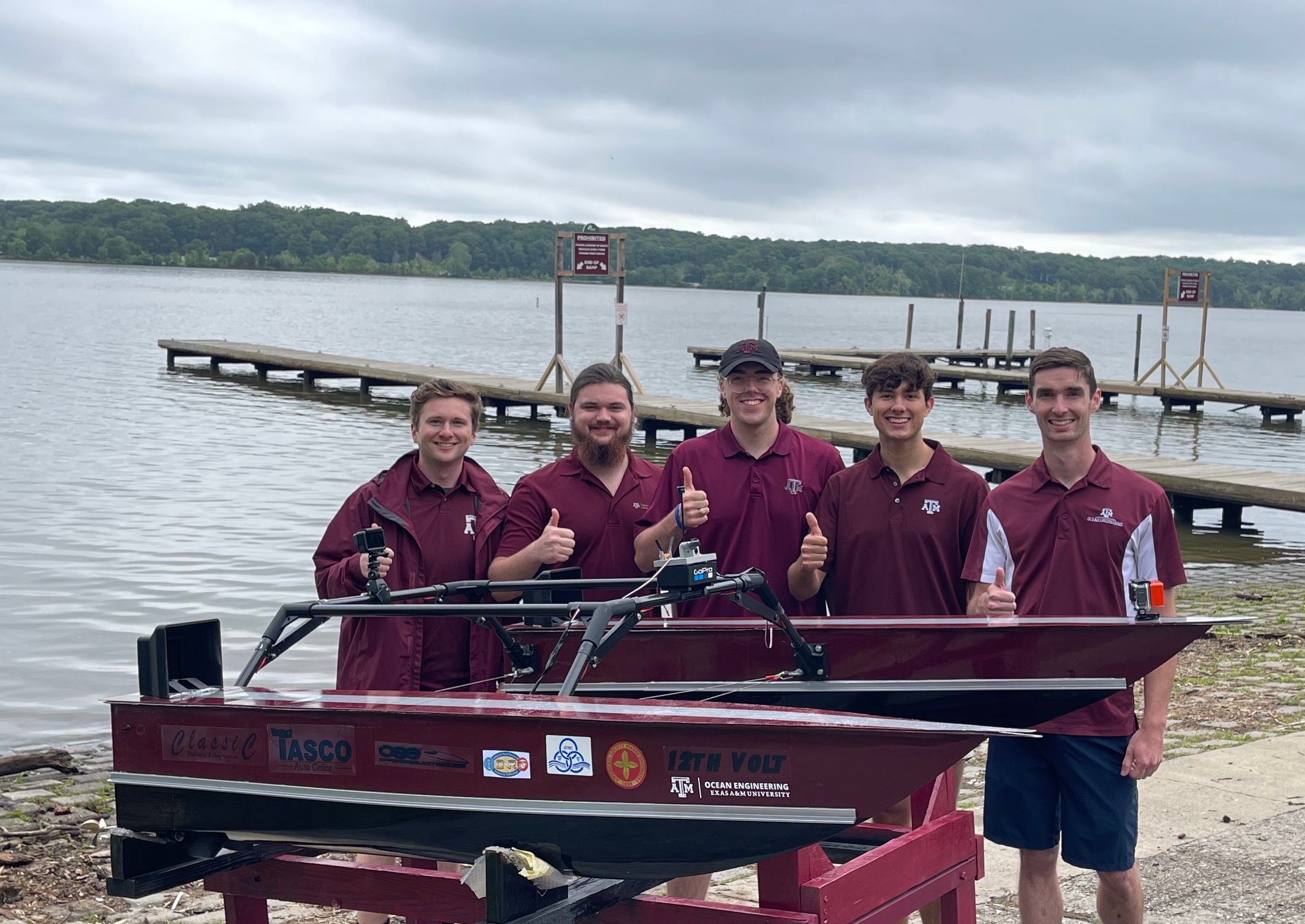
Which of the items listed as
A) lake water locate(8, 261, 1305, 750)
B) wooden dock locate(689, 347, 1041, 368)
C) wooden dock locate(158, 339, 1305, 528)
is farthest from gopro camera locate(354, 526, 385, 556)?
wooden dock locate(689, 347, 1041, 368)

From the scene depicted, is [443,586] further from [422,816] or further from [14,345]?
[14,345]

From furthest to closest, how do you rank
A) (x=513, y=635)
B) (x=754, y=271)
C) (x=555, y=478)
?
(x=754, y=271), (x=555, y=478), (x=513, y=635)

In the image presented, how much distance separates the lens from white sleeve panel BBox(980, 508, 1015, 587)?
411cm

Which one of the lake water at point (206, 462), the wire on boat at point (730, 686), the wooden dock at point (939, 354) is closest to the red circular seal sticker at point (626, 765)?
the wire on boat at point (730, 686)

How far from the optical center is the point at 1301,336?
12850 cm

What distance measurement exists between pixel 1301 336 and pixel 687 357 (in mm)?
92933

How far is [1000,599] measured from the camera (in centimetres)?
386

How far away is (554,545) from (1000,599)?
1377 mm

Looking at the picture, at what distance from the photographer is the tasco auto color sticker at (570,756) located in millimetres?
2988

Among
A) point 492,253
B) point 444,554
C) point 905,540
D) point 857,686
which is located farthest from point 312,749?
point 492,253

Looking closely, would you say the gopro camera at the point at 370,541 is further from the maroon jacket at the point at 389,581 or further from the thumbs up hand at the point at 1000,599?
the thumbs up hand at the point at 1000,599

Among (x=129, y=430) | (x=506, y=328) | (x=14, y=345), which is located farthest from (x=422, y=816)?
(x=506, y=328)

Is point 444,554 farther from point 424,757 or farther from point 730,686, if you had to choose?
point 424,757

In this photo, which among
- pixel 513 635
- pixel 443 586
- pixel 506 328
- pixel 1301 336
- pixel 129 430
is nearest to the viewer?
pixel 443 586
